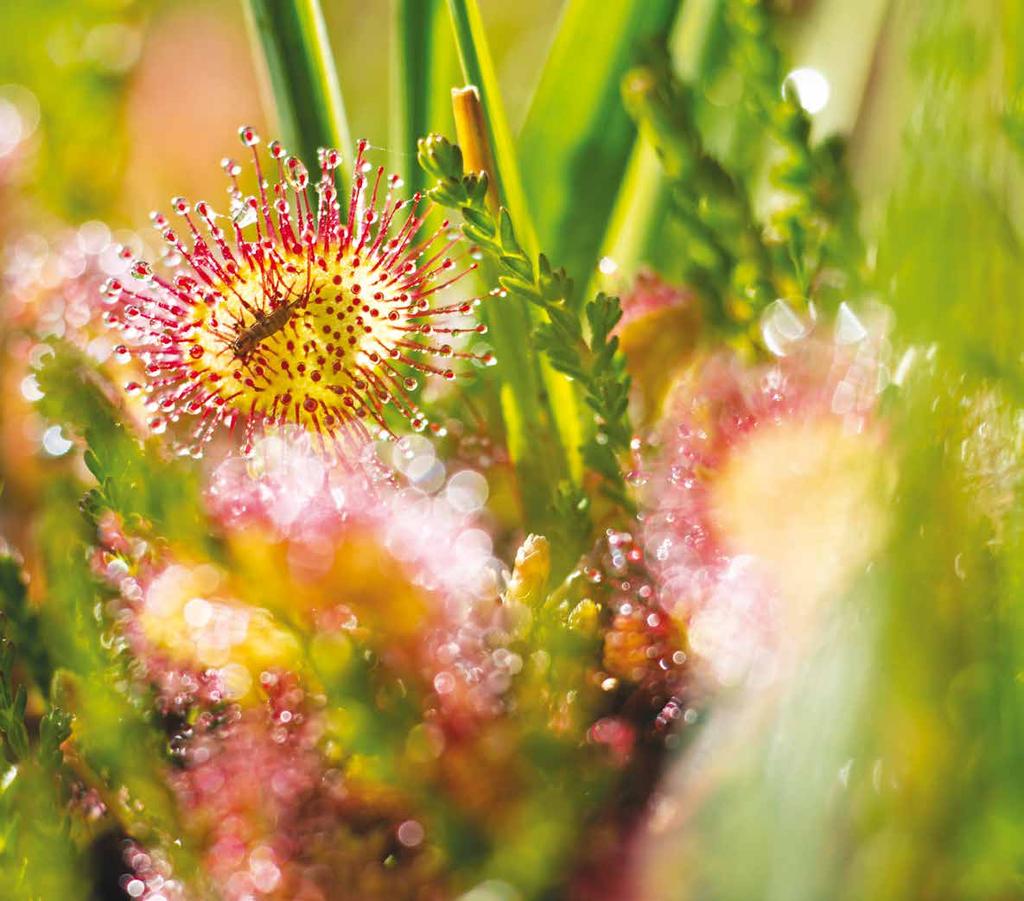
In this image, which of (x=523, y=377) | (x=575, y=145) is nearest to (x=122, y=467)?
(x=523, y=377)

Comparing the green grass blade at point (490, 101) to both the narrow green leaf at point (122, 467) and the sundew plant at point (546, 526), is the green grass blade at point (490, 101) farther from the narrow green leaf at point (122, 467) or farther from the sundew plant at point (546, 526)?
the narrow green leaf at point (122, 467)

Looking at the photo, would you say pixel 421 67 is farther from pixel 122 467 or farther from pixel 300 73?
pixel 122 467

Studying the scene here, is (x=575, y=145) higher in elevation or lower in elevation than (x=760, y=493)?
higher

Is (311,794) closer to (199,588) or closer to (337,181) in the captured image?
(199,588)

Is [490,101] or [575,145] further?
[575,145]

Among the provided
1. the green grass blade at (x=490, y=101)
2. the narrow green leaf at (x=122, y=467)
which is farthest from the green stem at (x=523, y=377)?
the narrow green leaf at (x=122, y=467)
